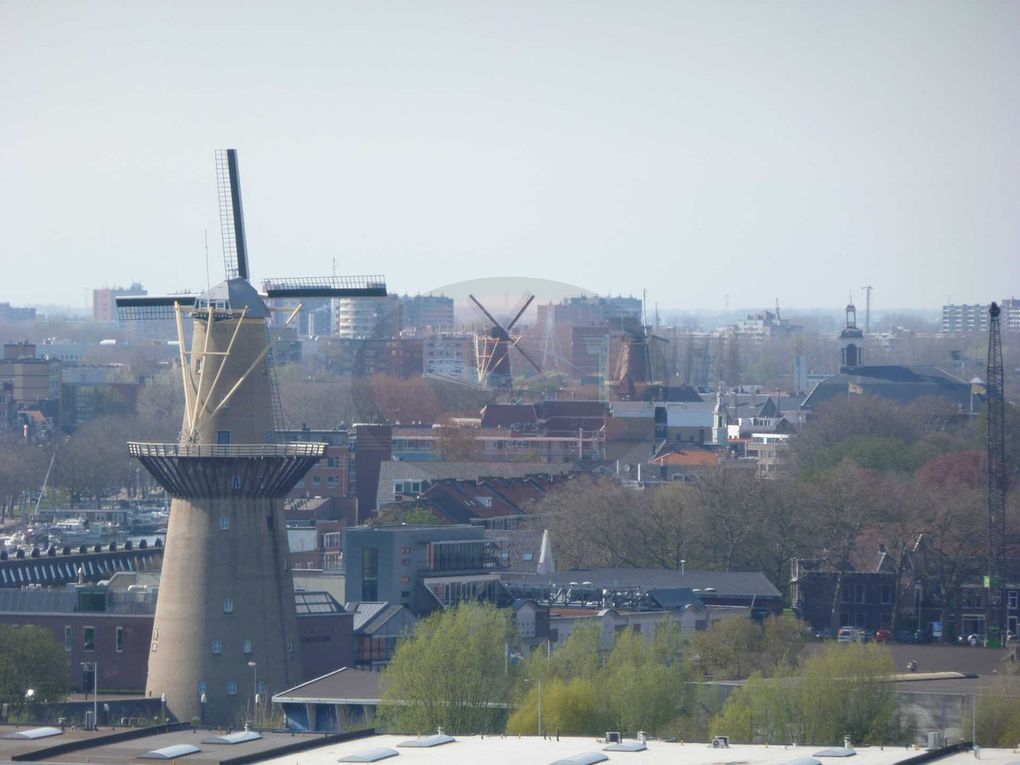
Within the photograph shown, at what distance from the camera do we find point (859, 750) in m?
54.0

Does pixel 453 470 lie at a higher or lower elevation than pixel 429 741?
higher

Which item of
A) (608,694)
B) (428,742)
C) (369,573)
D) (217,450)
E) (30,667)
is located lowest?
(608,694)


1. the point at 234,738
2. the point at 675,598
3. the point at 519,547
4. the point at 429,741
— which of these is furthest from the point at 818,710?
the point at 519,547

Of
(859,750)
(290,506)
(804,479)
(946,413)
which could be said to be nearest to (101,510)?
(290,506)

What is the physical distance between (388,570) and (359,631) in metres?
6.53

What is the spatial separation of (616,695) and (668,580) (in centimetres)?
3251

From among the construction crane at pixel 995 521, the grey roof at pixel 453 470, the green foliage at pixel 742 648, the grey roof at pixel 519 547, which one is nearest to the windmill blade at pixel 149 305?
the green foliage at pixel 742 648

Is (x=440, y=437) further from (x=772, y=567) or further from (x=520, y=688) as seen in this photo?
(x=520, y=688)

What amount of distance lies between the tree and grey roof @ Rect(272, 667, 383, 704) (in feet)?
2.15

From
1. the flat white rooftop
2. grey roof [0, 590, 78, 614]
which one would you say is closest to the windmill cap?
grey roof [0, 590, 78, 614]

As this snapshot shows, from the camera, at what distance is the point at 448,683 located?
6606 centimetres

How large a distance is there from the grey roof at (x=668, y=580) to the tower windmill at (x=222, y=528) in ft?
81.1

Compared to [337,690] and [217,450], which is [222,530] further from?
[337,690]

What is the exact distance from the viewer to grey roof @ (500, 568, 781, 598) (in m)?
95.5
